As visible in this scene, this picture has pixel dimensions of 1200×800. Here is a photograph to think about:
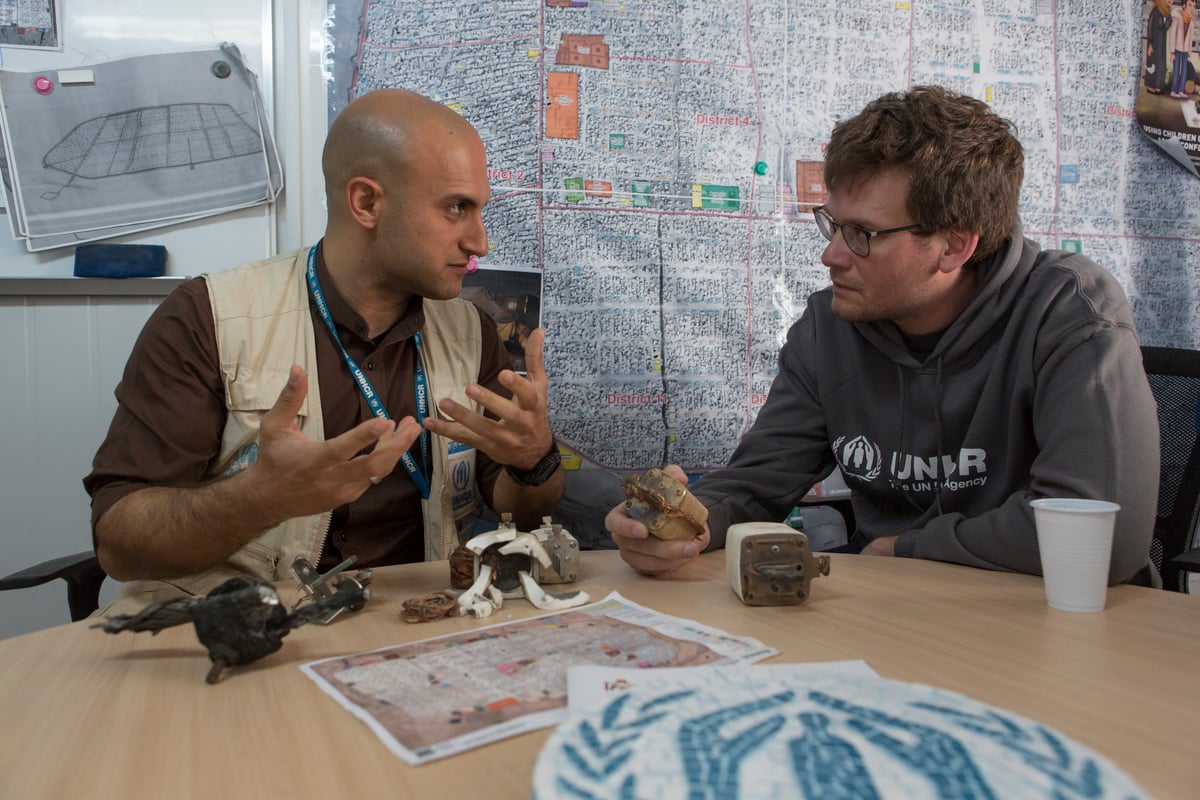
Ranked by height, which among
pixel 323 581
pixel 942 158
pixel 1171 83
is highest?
pixel 1171 83

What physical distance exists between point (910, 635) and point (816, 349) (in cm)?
93

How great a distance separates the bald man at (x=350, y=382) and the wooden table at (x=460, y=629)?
30 centimetres

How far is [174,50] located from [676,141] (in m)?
1.25

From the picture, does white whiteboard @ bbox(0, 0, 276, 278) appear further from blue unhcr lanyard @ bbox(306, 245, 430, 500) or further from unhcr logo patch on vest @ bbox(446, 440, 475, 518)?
unhcr logo patch on vest @ bbox(446, 440, 475, 518)

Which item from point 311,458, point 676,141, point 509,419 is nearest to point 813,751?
point 311,458

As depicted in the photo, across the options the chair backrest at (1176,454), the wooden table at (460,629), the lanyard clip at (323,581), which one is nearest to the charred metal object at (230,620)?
the wooden table at (460,629)

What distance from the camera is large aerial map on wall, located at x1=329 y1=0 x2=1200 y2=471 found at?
212 centimetres

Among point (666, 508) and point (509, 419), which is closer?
point (666, 508)

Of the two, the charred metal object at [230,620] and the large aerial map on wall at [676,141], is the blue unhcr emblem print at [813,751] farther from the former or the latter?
the large aerial map on wall at [676,141]

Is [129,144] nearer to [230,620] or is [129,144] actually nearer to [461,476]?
[461,476]

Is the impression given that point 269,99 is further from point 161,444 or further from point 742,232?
point 742,232

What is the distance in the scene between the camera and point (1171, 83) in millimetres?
2711

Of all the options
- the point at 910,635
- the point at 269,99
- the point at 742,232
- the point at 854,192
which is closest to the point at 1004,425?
the point at 854,192

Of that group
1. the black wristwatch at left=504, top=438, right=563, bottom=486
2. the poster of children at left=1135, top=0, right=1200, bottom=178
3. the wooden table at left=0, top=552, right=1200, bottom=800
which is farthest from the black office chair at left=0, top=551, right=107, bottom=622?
the poster of children at left=1135, top=0, right=1200, bottom=178
